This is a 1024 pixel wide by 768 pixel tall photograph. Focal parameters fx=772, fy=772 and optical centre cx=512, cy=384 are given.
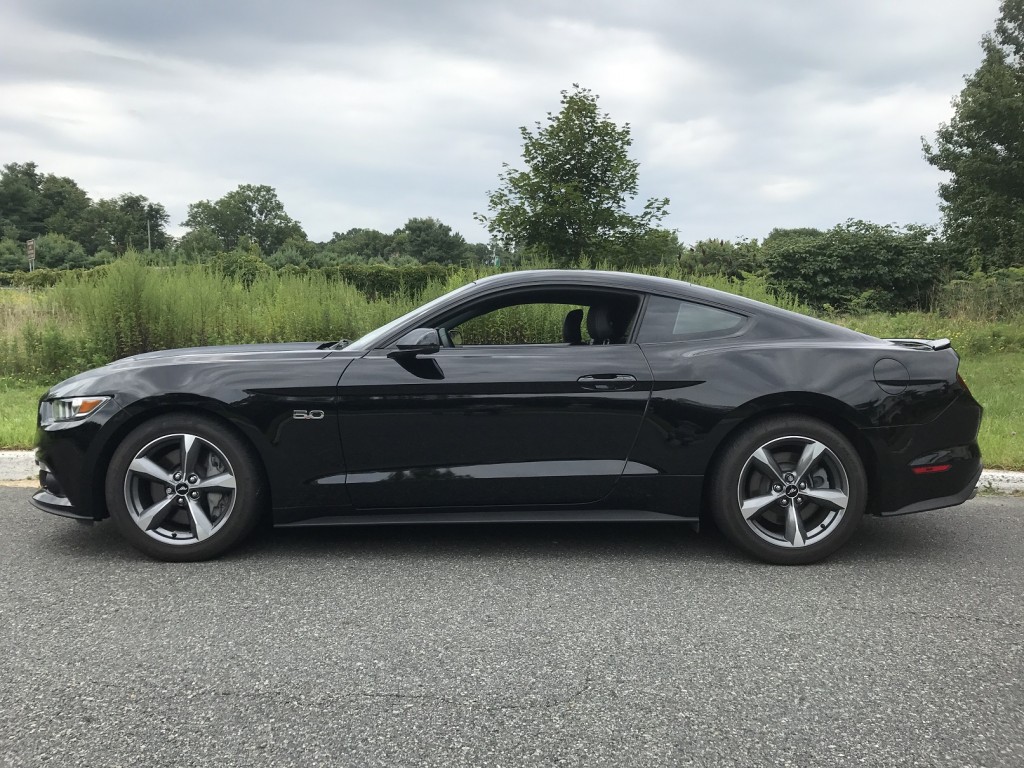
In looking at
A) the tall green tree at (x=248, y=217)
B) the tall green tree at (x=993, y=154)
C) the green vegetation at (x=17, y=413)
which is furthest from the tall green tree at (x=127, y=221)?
the green vegetation at (x=17, y=413)

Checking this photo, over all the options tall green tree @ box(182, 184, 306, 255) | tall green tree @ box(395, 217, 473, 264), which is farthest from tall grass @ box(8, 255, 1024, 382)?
tall green tree @ box(182, 184, 306, 255)

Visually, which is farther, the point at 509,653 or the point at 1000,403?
the point at 1000,403

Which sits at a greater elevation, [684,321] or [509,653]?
[684,321]

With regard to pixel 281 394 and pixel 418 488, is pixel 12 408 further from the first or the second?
pixel 418 488

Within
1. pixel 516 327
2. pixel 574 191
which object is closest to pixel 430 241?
pixel 574 191

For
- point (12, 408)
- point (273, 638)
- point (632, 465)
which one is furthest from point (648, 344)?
point (12, 408)

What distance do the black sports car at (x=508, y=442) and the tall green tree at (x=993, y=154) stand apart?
1009 inches

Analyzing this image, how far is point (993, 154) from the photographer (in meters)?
28.8

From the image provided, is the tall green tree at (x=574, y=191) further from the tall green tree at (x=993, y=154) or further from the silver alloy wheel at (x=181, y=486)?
the tall green tree at (x=993, y=154)

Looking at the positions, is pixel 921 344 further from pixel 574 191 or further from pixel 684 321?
pixel 574 191

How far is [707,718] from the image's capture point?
92.3 inches

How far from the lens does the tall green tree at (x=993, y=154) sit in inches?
1082

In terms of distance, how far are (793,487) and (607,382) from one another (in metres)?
1.03

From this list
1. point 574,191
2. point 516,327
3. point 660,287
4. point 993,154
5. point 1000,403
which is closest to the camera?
point 660,287
